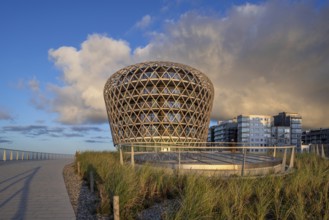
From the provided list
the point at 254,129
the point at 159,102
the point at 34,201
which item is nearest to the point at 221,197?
the point at 34,201

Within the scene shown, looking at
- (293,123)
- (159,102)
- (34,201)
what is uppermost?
(159,102)

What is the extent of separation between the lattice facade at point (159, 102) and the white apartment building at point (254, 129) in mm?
64334

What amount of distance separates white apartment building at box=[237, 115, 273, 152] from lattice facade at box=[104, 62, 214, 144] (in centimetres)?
6433

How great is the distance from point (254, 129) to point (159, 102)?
75.1 m

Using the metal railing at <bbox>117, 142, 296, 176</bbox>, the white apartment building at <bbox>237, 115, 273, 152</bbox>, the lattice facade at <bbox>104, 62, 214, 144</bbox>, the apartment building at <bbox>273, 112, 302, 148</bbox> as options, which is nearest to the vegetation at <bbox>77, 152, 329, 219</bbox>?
the metal railing at <bbox>117, 142, 296, 176</bbox>

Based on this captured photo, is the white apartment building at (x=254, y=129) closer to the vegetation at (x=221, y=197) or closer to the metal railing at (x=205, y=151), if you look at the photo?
the metal railing at (x=205, y=151)

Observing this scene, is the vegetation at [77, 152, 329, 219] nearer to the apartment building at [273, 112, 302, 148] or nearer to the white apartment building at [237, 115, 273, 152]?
the white apartment building at [237, 115, 273, 152]

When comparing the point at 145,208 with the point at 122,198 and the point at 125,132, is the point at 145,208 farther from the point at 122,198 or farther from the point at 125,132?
the point at 125,132

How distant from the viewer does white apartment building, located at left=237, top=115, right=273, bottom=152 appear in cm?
11556

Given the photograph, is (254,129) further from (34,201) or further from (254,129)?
(34,201)

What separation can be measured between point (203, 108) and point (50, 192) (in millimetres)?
49145

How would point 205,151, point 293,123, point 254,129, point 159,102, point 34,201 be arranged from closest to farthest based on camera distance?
point 34,201
point 205,151
point 159,102
point 254,129
point 293,123

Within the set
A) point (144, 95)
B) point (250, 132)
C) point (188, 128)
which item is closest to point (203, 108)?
point (188, 128)

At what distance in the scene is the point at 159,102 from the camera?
173 feet
